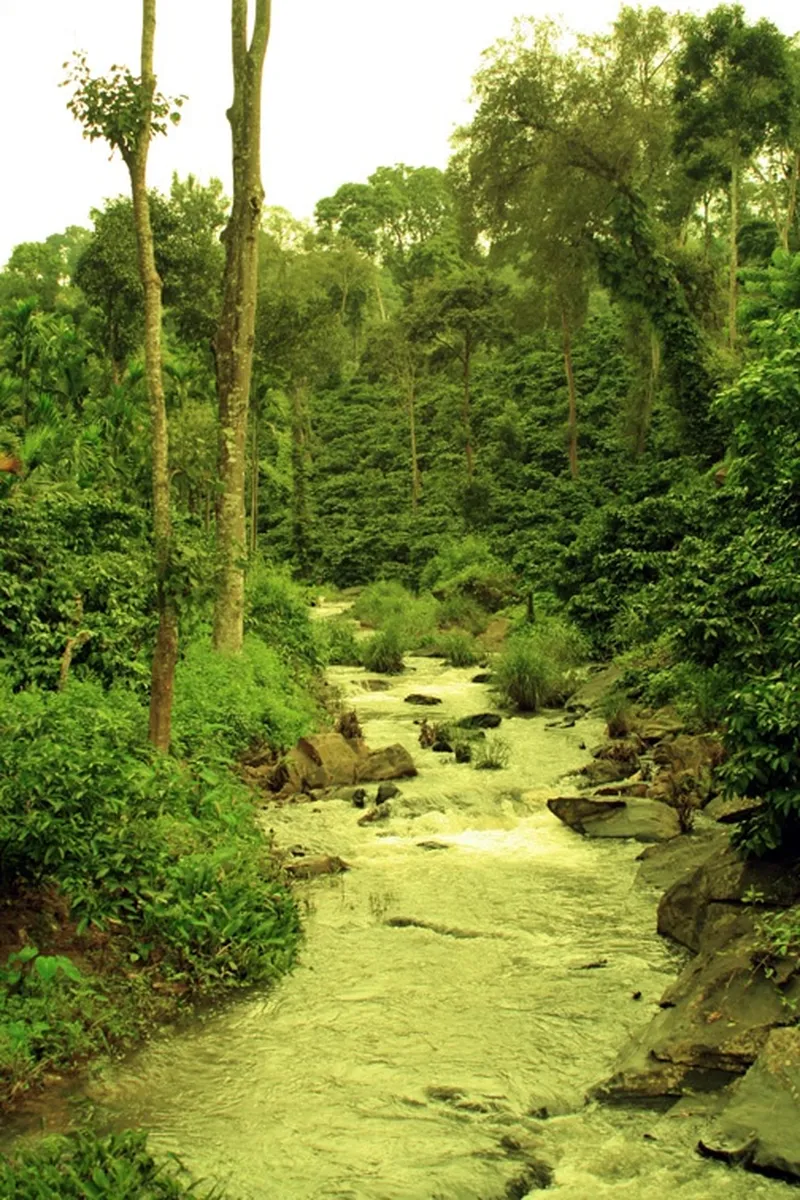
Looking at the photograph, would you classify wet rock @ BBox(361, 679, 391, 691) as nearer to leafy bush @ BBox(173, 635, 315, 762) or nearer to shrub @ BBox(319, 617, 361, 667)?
shrub @ BBox(319, 617, 361, 667)

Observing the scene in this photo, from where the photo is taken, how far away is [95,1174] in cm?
437

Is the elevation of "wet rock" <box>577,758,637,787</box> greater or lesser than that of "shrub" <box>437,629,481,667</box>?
lesser

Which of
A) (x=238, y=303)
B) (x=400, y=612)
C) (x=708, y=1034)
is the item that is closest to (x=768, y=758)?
(x=708, y=1034)

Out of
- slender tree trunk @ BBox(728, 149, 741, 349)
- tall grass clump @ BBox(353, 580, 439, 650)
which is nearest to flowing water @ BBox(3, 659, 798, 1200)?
tall grass clump @ BBox(353, 580, 439, 650)

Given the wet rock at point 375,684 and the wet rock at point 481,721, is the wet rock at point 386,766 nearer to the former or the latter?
the wet rock at point 481,721

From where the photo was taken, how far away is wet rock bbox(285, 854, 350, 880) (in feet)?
31.9

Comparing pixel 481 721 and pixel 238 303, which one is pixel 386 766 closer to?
pixel 481 721

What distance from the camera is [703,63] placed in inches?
1202

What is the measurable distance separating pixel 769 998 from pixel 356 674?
17276 mm

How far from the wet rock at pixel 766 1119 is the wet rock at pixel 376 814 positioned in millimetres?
6463

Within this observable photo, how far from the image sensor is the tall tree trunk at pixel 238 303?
1495 cm

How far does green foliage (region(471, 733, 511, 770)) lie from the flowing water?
9.13 feet

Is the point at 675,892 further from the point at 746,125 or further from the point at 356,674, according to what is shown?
the point at 746,125

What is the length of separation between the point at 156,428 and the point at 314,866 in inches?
174
